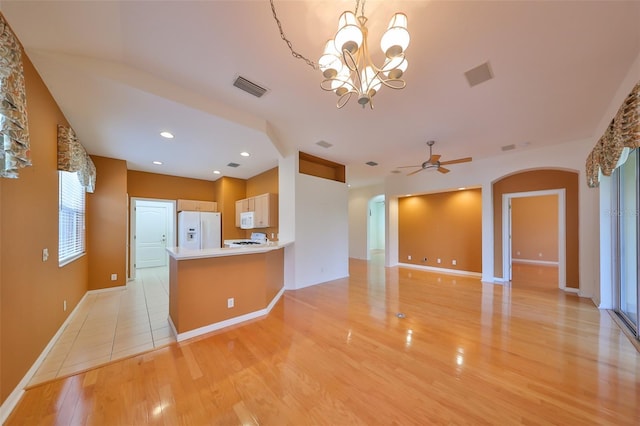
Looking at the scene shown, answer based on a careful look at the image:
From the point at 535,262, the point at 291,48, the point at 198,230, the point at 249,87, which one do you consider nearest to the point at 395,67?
the point at 291,48

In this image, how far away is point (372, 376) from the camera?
2045 millimetres

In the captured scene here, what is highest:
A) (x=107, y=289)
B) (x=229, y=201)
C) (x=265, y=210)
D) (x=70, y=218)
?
(x=229, y=201)

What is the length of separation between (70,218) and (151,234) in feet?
13.7

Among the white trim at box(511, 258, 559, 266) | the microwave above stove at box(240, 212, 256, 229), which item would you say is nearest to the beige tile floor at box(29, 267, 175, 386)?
the microwave above stove at box(240, 212, 256, 229)

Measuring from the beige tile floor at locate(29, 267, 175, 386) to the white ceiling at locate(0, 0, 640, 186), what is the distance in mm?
2771

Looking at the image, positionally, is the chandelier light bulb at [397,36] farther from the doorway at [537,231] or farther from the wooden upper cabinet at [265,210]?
the doorway at [537,231]

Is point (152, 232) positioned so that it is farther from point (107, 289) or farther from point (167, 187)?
point (107, 289)

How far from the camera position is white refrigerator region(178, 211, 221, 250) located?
6047 mm

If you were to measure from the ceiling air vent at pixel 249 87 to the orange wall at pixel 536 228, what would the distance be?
28.5 ft

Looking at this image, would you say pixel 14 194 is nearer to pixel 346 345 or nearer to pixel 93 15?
pixel 93 15

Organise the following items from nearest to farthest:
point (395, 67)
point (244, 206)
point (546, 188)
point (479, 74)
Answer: point (395, 67) → point (479, 74) → point (546, 188) → point (244, 206)

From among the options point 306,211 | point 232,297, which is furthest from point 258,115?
point 232,297

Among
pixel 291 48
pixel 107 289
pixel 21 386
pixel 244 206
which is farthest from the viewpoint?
pixel 244 206

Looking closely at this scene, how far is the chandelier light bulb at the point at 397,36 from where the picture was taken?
1456 mm
